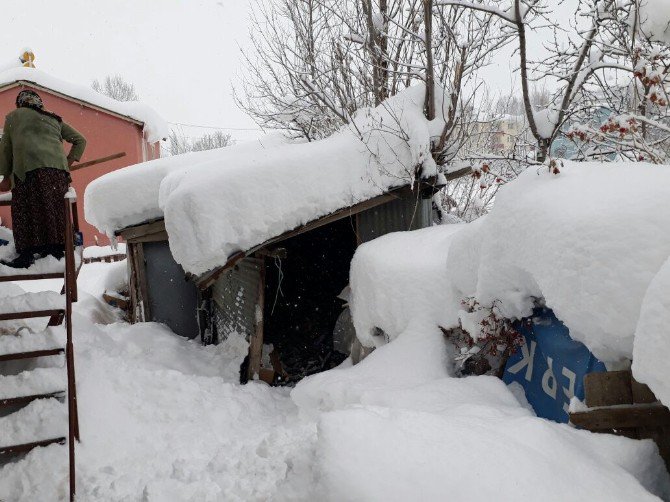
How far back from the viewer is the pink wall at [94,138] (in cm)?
1828

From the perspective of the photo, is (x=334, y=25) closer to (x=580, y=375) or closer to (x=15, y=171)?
(x=15, y=171)

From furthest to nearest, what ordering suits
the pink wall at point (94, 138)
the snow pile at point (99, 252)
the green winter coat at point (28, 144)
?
the pink wall at point (94, 138) → the snow pile at point (99, 252) → the green winter coat at point (28, 144)

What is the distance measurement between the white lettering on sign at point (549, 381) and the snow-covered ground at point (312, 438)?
0.66 feet

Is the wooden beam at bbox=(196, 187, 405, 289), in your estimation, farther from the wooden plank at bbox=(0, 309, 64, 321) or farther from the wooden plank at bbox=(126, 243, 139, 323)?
the wooden plank at bbox=(126, 243, 139, 323)

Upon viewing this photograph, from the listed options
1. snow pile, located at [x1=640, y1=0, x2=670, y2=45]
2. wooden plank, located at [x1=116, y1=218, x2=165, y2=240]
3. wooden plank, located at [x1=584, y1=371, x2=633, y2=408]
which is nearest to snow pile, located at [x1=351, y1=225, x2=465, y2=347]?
wooden plank, located at [x1=584, y1=371, x2=633, y2=408]

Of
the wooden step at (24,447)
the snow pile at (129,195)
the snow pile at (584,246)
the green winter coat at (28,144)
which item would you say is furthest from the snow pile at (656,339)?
the snow pile at (129,195)

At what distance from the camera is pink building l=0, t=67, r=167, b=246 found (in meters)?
17.7

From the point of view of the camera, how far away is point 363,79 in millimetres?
9555

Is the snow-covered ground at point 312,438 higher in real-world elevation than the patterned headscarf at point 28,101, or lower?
lower

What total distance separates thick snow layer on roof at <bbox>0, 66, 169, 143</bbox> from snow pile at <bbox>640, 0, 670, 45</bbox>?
17.8 m

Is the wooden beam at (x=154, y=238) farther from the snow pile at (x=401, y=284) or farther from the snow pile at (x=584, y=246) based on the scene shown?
the snow pile at (x=584, y=246)

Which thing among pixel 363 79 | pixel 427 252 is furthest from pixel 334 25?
pixel 427 252

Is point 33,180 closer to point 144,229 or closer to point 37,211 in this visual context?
point 37,211

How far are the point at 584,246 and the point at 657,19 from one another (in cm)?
340
